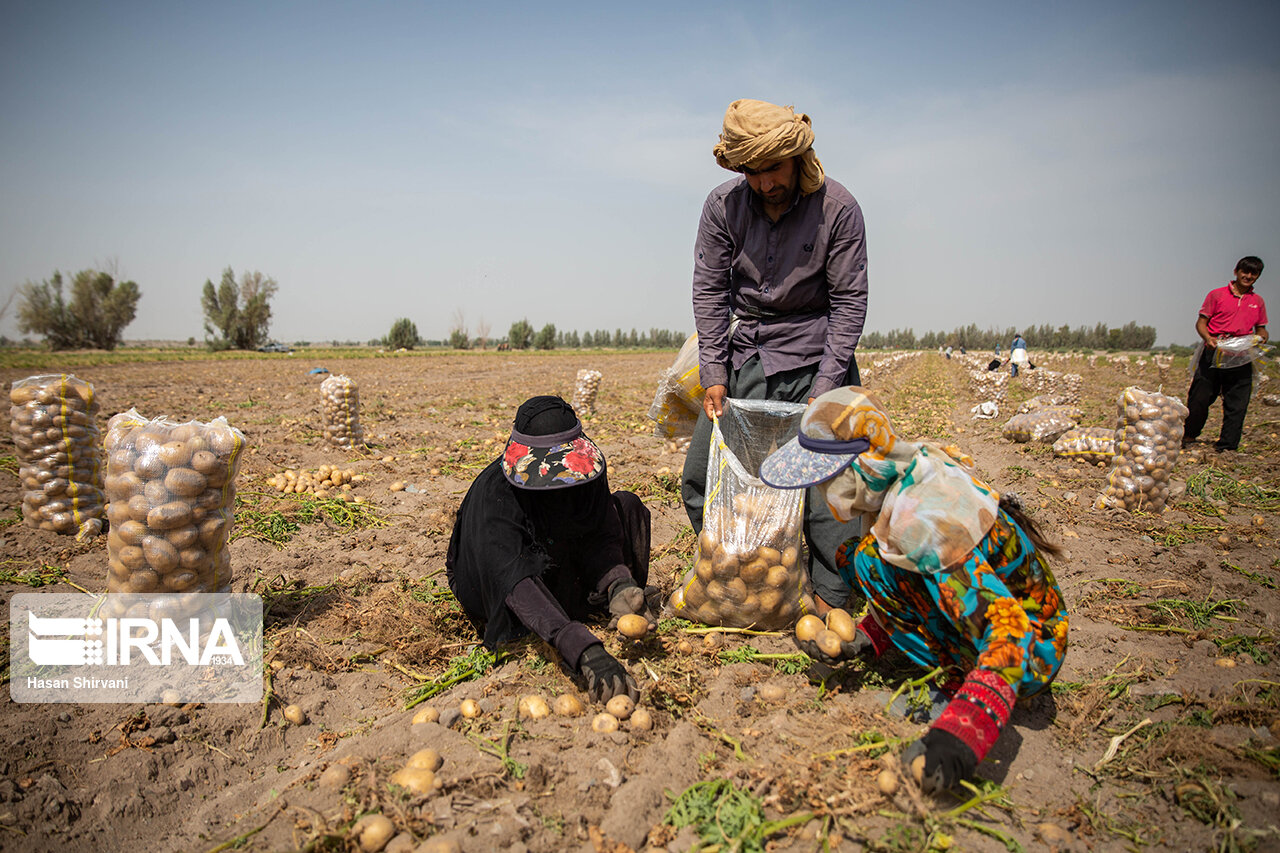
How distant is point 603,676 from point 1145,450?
4677 millimetres

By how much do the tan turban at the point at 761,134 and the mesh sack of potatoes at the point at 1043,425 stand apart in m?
7.20

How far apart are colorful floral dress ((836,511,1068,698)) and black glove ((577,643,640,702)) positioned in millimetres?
952

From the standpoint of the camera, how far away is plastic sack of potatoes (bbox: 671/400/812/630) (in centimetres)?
273

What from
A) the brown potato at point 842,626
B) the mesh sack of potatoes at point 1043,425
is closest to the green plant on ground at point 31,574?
the brown potato at point 842,626

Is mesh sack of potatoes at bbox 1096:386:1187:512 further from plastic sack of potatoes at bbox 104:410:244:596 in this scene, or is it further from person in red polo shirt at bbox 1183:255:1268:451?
plastic sack of potatoes at bbox 104:410:244:596

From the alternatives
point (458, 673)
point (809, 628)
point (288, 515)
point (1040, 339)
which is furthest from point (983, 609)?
point (1040, 339)

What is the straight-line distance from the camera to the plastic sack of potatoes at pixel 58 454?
3867 mm

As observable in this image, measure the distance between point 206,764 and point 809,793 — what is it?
206cm

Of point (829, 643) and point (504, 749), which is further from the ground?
point (829, 643)

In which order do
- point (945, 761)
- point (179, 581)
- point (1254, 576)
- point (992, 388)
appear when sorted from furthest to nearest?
1. point (992, 388)
2. point (1254, 576)
3. point (179, 581)
4. point (945, 761)

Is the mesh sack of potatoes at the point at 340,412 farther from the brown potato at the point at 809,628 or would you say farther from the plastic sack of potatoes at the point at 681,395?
the brown potato at the point at 809,628

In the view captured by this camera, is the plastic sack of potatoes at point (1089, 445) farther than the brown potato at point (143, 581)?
Yes

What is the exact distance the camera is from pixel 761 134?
8.39ft

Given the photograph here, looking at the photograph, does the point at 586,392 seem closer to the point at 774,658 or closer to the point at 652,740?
the point at 774,658
